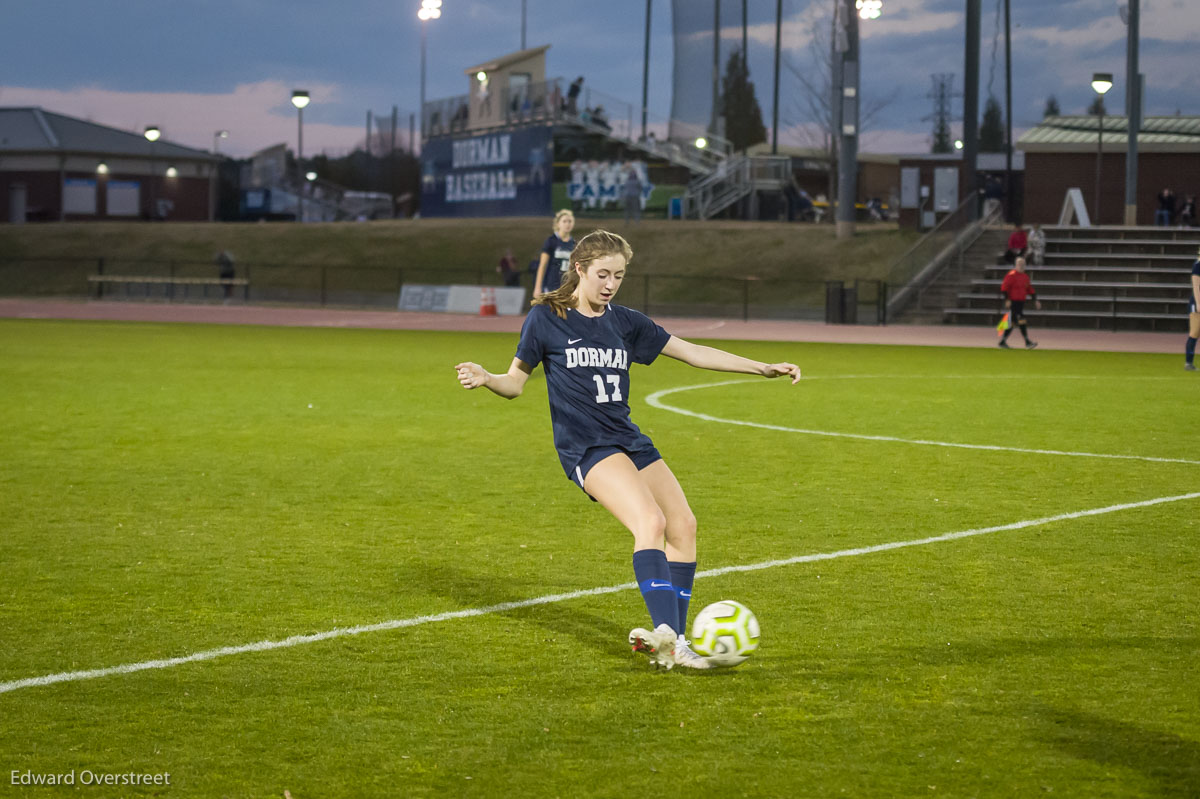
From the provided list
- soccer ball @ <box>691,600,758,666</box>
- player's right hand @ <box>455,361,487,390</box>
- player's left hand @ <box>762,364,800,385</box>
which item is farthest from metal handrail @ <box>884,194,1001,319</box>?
soccer ball @ <box>691,600,758,666</box>

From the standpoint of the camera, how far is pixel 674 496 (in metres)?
5.75

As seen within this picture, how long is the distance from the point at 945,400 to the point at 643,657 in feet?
38.5

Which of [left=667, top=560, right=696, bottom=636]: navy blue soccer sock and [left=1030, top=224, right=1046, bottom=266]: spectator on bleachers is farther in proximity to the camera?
[left=1030, top=224, right=1046, bottom=266]: spectator on bleachers

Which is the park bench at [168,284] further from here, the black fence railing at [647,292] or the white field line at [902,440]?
the white field line at [902,440]

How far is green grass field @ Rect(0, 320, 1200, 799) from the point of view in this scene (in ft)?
14.6

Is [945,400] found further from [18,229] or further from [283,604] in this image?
[18,229]

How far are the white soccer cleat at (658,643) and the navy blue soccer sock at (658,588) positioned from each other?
0.19 ft

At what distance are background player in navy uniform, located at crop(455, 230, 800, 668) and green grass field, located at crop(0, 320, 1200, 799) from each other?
40cm

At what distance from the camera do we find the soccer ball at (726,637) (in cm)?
540

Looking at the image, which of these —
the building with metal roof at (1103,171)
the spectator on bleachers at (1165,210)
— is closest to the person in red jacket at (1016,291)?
the spectator on bleachers at (1165,210)

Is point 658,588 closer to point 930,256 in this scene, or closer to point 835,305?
point 835,305

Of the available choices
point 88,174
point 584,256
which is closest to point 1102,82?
point 584,256

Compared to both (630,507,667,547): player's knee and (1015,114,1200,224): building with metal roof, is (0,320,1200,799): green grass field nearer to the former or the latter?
(630,507,667,547): player's knee

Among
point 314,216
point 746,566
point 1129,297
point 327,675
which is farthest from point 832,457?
point 314,216
